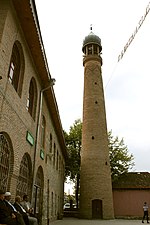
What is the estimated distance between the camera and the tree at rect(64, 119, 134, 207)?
30.5 metres

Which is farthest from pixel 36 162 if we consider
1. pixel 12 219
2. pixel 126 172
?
pixel 126 172

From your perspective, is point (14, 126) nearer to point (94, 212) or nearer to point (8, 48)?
point (8, 48)

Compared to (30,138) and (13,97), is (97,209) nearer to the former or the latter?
(30,138)

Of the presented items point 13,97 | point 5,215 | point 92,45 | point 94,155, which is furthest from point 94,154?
point 5,215

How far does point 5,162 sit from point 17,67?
351cm

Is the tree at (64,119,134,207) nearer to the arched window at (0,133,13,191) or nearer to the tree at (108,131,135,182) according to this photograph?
the tree at (108,131,135,182)

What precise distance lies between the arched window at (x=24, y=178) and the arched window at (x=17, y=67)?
2801mm

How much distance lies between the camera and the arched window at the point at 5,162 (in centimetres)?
749

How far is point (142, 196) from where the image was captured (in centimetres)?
2734

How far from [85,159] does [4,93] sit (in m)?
18.2

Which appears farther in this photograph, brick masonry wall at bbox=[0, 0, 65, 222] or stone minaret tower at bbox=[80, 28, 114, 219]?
stone minaret tower at bbox=[80, 28, 114, 219]

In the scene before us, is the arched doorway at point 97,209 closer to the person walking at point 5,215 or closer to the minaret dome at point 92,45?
the minaret dome at point 92,45

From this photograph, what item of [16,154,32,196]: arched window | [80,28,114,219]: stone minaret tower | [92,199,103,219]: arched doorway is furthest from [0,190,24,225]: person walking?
[92,199,103,219]: arched doorway

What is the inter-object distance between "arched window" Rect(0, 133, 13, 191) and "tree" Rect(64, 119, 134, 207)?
2270 centimetres
